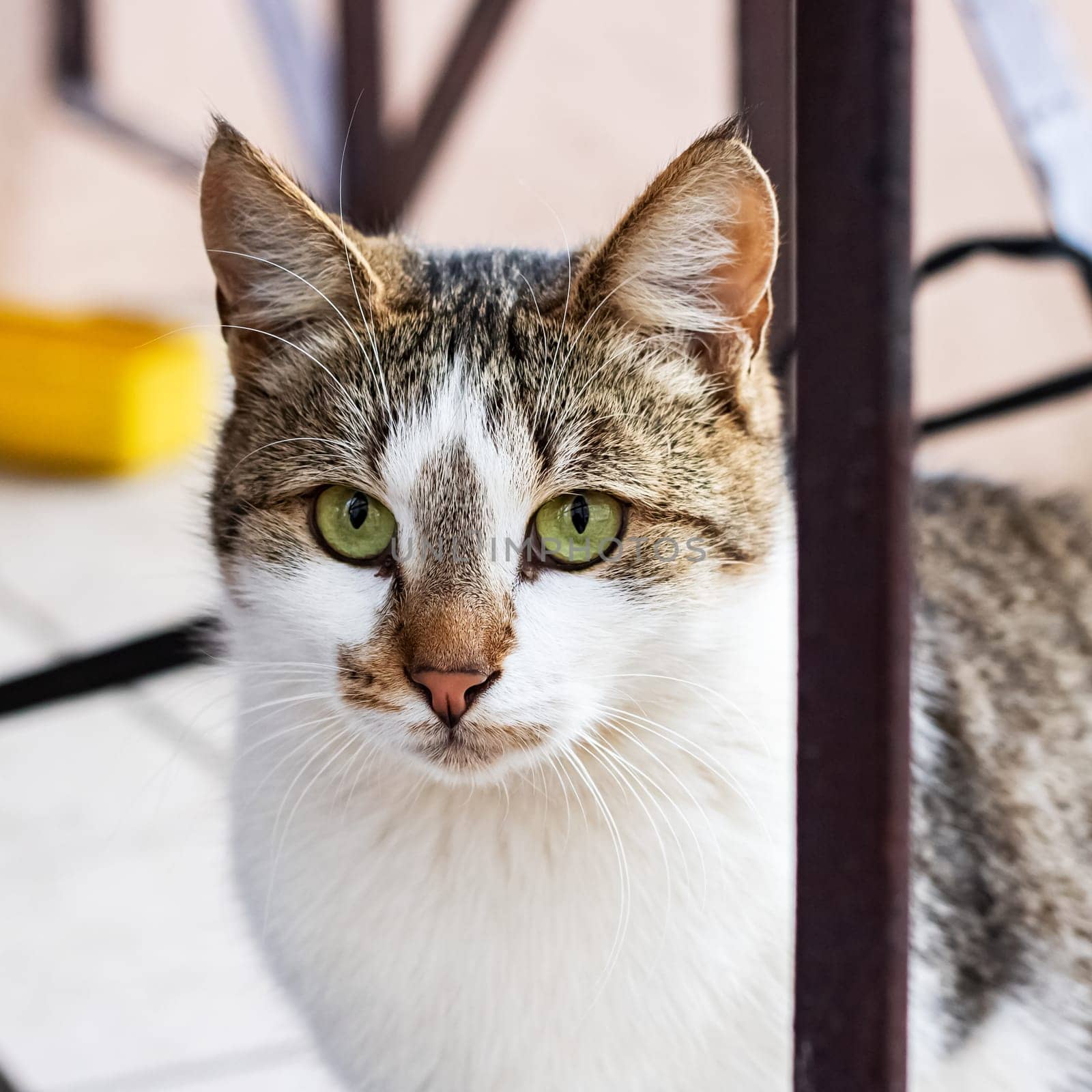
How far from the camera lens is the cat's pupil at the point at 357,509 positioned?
100 centimetres

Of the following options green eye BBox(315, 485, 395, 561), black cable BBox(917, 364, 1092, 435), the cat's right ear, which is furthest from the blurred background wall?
green eye BBox(315, 485, 395, 561)

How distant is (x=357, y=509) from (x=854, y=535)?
47 cm

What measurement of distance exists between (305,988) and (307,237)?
57 cm

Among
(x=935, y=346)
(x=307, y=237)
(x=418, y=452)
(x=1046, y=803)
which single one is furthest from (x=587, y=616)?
(x=935, y=346)

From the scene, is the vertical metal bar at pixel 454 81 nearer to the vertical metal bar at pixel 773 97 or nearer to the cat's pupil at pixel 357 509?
the vertical metal bar at pixel 773 97

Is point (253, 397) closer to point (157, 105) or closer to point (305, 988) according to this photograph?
point (305, 988)

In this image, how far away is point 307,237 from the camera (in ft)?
3.34

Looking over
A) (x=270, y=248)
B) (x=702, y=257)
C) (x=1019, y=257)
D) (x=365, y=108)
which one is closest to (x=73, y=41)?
(x=365, y=108)

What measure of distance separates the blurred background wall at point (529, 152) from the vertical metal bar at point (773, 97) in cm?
213

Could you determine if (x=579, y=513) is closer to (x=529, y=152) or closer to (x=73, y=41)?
(x=73, y=41)

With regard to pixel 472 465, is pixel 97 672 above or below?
below

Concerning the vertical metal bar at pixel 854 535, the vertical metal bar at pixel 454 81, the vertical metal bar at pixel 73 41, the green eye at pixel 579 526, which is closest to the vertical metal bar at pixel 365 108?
the vertical metal bar at pixel 454 81

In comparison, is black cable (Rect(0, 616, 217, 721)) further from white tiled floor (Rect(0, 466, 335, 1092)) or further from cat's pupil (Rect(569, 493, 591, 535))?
cat's pupil (Rect(569, 493, 591, 535))

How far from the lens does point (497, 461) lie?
3.12 feet
